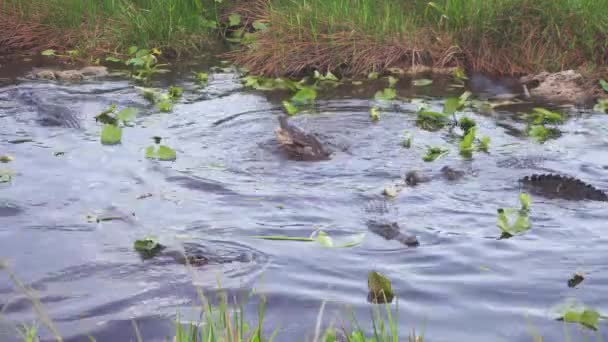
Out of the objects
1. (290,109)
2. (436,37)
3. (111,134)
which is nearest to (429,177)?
(290,109)

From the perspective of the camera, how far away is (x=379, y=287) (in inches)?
159

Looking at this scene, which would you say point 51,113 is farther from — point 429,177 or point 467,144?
point 467,144

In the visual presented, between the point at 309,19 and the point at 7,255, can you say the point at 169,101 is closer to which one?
the point at 309,19

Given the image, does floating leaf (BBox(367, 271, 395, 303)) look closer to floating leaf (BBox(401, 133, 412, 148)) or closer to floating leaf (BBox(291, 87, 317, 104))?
floating leaf (BBox(401, 133, 412, 148))

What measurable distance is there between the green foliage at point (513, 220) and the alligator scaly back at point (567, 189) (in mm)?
366

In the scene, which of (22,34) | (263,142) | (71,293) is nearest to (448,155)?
(263,142)

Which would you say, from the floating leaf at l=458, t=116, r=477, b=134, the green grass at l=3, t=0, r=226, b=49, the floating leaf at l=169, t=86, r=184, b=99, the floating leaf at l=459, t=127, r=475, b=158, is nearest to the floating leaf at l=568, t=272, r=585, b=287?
the floating leaf at l=459, t=127, r=475, b=158

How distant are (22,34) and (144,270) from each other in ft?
25.1

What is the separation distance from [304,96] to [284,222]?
3349mm

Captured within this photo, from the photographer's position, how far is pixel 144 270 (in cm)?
447

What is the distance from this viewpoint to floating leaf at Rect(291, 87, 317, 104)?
8367 millimetres

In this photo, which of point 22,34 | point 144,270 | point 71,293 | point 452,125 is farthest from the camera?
point 22,34

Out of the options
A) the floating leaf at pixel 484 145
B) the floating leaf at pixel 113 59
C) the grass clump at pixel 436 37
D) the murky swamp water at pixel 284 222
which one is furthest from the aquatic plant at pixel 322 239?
the floating leaf at pixel 113 59

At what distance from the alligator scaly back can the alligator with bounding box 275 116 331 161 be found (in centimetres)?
176
